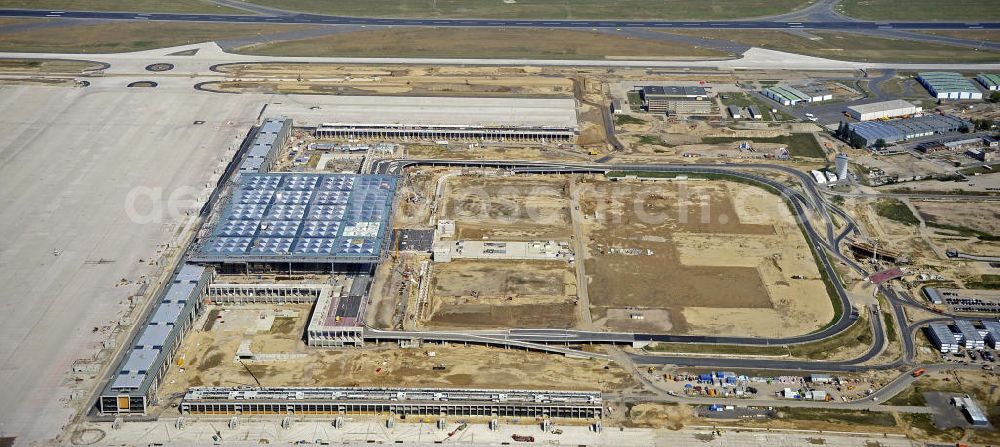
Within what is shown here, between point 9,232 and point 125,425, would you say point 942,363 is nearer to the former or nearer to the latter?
point 125,425

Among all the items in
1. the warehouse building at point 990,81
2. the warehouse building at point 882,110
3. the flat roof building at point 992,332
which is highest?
the warehouse building at point 990,81

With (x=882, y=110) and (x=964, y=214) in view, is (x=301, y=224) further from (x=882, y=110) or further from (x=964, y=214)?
(x=882, y=110)

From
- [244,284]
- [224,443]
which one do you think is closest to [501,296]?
[244,284]

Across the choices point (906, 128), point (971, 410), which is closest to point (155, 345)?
point (971, 410)

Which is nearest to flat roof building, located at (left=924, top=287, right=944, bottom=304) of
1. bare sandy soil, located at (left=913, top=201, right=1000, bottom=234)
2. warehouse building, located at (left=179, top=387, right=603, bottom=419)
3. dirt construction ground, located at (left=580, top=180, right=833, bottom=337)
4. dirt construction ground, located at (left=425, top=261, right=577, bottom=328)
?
dirt construction ground, located at (left=580, top=180, right=833, bottom=337)

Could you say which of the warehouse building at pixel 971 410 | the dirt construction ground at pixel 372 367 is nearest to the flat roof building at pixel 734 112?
the dirt construction ground at pixel 372 367

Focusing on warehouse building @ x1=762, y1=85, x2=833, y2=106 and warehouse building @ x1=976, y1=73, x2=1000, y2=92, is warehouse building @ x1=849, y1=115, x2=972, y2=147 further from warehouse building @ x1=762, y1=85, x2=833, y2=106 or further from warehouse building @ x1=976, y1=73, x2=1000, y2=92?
warehouse building @ x1=976, y1=73, x2=1000, y2=92

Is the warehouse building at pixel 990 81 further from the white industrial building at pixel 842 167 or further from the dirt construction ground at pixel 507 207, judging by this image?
the dirt construction ground at pixel 507 207
